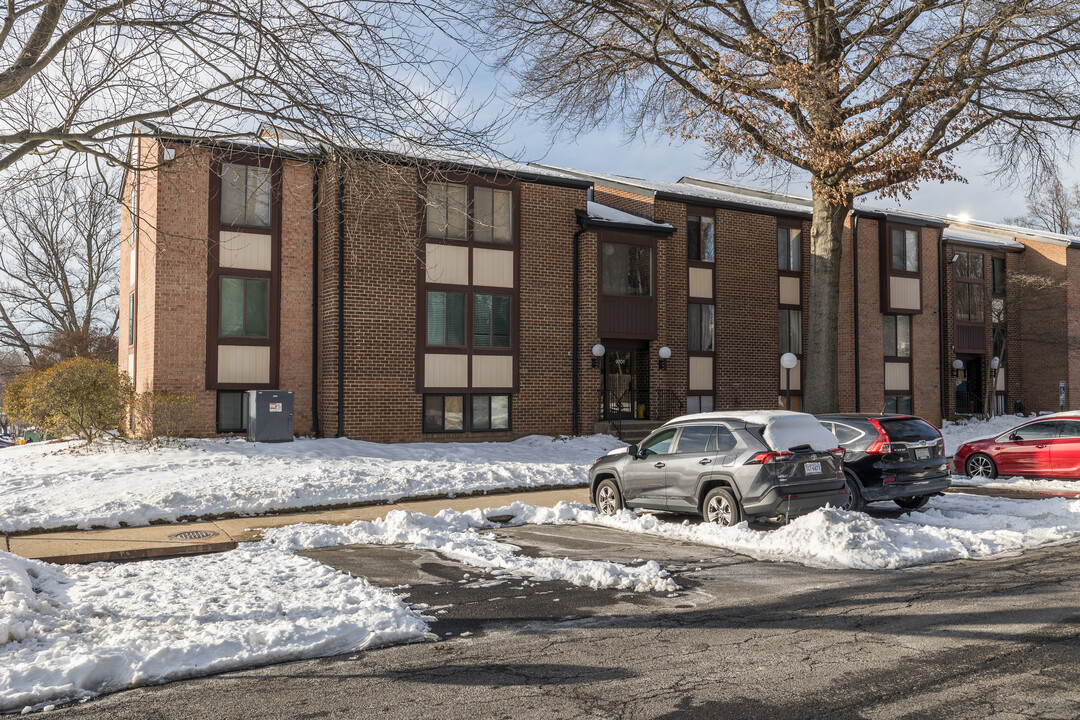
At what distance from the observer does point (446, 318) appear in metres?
22.9

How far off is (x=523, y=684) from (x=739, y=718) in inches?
54.3

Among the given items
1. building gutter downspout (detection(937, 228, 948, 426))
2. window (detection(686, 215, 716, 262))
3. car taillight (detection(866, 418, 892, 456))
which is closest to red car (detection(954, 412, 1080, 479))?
car taillight (detection(866, 418, 892, 456))

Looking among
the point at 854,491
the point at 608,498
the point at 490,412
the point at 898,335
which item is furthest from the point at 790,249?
the point at 608,498

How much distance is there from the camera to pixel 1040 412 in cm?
3725

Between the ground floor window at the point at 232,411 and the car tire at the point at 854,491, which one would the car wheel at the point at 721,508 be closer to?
the car tire at the point at 854,491

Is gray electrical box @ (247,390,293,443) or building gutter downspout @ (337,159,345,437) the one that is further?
building gutter downspout @ (337,159,345,437)

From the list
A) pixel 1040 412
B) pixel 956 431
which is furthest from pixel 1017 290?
pixel 956 431

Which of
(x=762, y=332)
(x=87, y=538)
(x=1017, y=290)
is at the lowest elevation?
(x=87, y=538)

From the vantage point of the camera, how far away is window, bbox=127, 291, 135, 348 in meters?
24.0

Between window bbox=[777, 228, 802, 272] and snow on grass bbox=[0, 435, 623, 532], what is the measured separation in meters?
13.1

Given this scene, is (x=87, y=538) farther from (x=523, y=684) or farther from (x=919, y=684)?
(x=919, y=684)

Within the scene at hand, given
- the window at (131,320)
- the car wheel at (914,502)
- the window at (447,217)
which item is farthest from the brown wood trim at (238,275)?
the car wheel at (914,502)

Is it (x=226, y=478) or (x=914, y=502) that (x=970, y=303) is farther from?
(x=226, y=478)

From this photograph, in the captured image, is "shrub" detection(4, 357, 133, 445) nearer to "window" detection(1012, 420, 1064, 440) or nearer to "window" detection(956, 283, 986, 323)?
"window" detection(1012, 420, 1064, 440)
